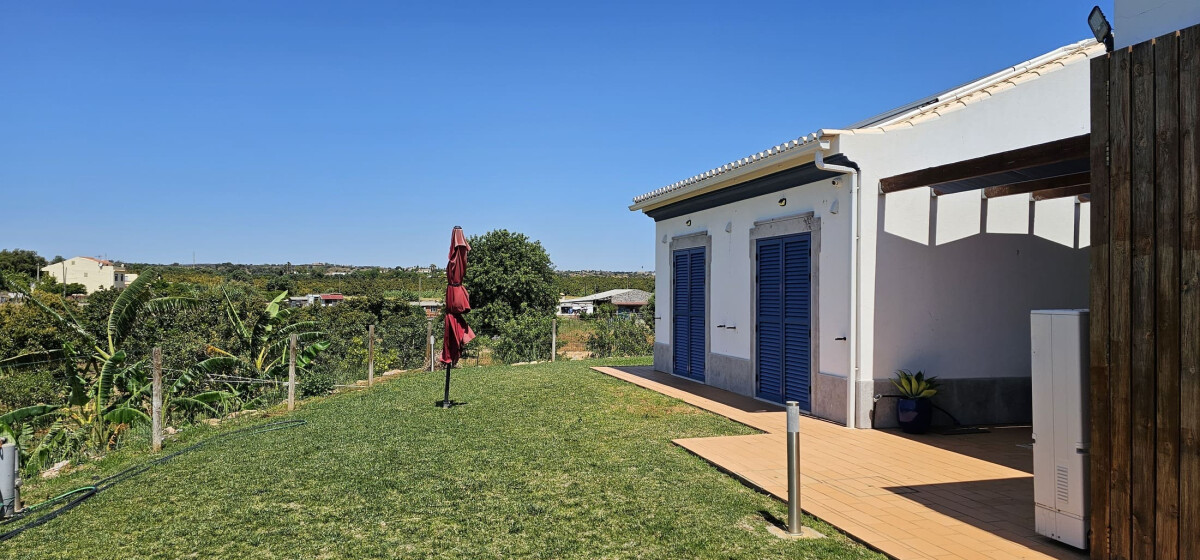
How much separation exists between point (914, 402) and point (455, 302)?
671cm

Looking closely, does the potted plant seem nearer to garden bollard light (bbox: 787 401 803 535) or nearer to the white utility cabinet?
the white utility cabinet

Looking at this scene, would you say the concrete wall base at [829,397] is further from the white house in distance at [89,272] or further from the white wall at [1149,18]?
the white house in distance at [89,272]

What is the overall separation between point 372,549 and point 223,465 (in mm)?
3696

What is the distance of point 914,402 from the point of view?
8.70 meters

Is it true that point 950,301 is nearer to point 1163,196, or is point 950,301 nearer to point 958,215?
point 958,215

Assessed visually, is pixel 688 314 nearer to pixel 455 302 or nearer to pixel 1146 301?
pixel 455 302

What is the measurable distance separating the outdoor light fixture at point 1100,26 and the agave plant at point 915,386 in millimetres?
4851

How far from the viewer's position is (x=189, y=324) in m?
17.2

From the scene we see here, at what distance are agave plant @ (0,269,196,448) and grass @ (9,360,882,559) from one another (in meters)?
2.60

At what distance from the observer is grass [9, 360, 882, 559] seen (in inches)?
187

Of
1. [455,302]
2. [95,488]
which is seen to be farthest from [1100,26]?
[95,488]

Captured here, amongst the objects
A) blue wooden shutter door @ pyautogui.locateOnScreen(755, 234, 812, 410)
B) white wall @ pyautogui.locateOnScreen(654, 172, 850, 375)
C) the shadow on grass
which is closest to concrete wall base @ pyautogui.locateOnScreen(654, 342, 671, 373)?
white wall @ pyautogui.locateOnScreen(654, 172, 850, 375)

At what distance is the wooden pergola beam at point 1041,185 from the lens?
7.84 m

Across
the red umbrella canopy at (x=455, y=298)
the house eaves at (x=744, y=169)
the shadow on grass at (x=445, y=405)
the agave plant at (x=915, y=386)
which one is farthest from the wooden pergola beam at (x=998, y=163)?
the shadow on grass at (x=445, y=405)
